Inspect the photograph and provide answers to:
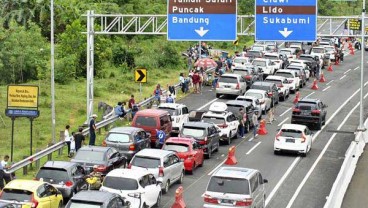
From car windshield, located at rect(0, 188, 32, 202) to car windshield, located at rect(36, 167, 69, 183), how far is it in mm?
2837

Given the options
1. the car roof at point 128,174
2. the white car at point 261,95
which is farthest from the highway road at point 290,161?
the car roof at point 128,174

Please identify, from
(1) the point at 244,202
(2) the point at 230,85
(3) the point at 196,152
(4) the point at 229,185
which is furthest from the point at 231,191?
(2) the point at 230,85

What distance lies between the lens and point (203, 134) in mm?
36438

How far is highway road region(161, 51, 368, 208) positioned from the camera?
99.9ft

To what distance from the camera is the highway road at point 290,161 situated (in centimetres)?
3044

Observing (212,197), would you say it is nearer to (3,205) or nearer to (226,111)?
(3,205)

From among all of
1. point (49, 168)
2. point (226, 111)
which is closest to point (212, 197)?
point (49, 168)

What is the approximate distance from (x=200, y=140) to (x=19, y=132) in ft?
34.0

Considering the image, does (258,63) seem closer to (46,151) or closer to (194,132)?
(194,132)

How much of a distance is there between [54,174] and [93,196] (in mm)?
4445

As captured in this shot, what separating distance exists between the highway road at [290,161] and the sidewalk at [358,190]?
834mm

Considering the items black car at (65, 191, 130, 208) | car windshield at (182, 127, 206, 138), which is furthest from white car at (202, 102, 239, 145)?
black car at (65, 191, 130, 208)

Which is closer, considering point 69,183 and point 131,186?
point 131,186

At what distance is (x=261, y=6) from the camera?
40500 millimetres
